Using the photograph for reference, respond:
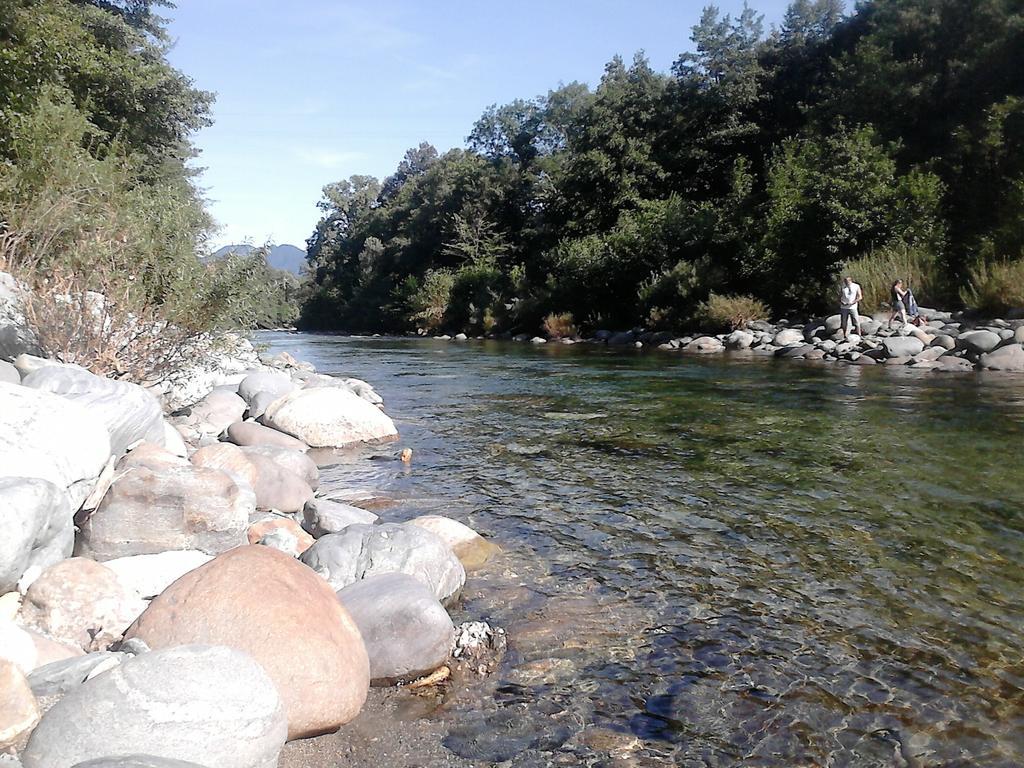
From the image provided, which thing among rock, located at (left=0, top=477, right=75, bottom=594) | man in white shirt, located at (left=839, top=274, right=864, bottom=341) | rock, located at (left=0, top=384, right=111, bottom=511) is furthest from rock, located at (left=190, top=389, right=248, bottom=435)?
man in white shirt, located at (left=839, top=274, right=864, bottom=341)

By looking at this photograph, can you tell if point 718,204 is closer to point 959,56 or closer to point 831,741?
point 959,56

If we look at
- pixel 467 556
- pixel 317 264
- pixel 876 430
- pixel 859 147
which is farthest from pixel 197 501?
pixel 317 264

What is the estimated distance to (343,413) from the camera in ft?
31.2

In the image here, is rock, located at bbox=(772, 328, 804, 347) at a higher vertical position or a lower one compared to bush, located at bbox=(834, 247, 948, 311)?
lower

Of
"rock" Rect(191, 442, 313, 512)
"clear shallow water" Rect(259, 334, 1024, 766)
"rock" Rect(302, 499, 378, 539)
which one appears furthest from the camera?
"rock" Rect(191, 442, 313, 512)

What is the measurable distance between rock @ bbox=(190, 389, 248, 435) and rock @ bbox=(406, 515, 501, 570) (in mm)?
4475

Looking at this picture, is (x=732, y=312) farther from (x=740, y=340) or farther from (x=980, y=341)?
(x=980, y=341)

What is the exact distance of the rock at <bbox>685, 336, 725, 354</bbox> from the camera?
78.0 feet

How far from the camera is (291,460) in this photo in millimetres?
7168

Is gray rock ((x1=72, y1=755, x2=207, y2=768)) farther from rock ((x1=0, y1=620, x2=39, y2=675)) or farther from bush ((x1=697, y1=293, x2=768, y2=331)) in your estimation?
bush ((x1=697, y1=293, x2=768, y2=331))

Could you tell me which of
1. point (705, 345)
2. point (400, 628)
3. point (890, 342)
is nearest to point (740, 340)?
point (705, 345)

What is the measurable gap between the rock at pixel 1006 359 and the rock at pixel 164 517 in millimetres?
15328

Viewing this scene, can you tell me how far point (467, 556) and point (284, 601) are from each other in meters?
1.99

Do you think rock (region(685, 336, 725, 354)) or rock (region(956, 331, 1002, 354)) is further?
rock (region(685, 336, 725, 354))
